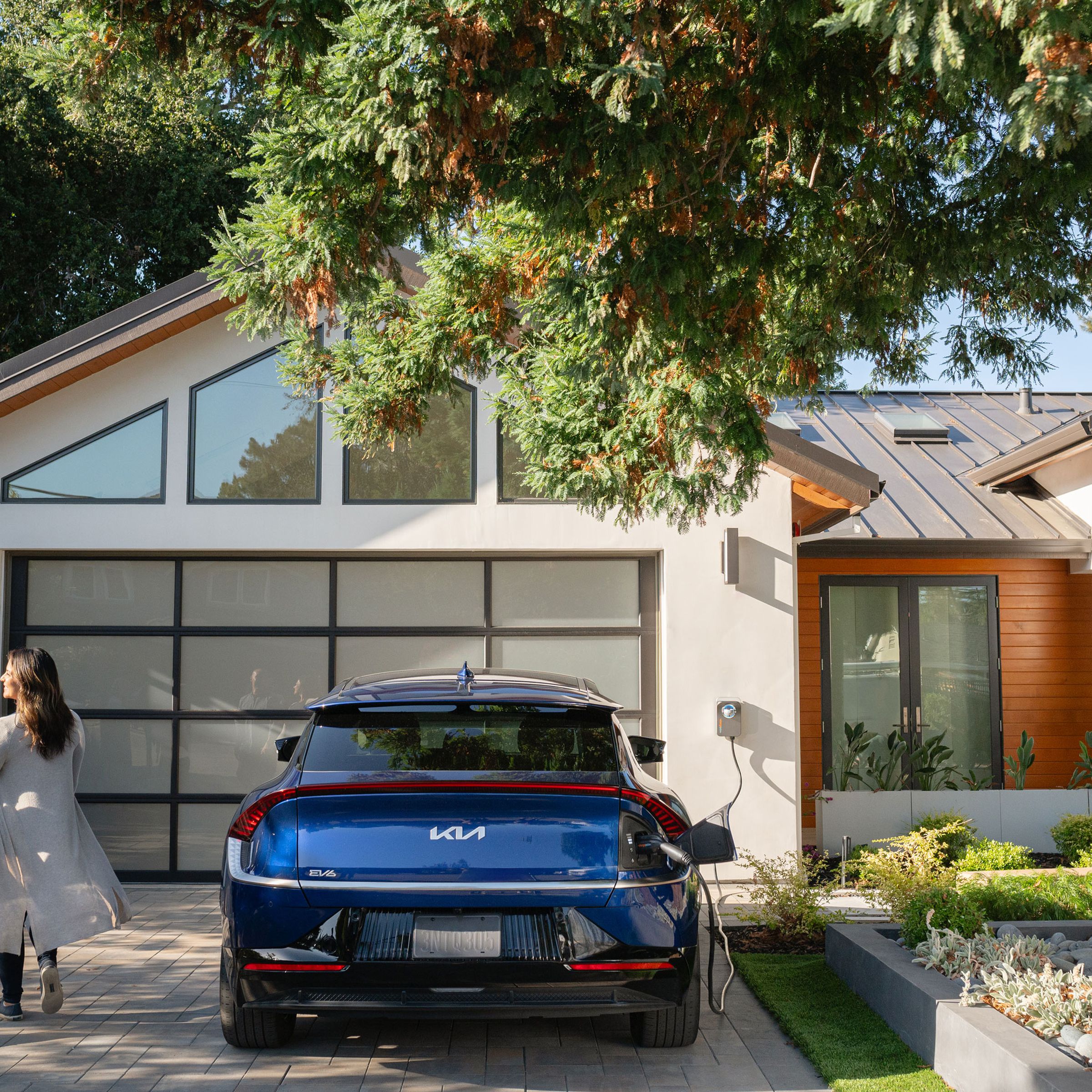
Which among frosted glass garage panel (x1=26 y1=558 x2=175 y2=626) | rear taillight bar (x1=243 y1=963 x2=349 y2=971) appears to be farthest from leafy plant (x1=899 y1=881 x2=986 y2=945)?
frosted glass garage panel (x1=26 y1=558 x2=175 y2=626)

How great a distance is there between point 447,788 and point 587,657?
5294 mm

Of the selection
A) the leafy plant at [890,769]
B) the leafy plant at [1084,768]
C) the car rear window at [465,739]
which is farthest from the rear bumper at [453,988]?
the leafy plant at [1084,768]

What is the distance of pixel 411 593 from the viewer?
948 centimetres

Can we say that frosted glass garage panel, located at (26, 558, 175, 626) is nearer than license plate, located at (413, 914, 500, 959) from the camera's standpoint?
No

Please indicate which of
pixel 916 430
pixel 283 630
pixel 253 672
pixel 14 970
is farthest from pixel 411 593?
pixel 916 430

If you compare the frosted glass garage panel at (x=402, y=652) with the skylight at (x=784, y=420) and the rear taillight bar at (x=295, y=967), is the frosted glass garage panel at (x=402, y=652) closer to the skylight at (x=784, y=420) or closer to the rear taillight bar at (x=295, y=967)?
the rear taillight bar at (x=295, y=967)

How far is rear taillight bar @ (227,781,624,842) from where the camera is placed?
4.16 meters

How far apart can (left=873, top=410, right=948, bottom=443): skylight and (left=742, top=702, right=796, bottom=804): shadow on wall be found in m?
5.68

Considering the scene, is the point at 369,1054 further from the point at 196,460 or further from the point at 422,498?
the point at 196,460

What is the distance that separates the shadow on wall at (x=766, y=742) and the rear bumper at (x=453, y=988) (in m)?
5.04

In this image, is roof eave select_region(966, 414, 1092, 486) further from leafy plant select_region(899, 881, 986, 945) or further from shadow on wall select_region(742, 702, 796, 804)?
leafy plant select_region(899, 881, 986, 945)

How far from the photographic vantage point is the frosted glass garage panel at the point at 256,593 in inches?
372

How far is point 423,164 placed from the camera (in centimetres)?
426

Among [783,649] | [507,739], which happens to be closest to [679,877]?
[507,739]
